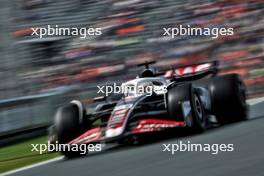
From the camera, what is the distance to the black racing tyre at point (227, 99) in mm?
8758

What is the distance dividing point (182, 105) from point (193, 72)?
1853 millimetres

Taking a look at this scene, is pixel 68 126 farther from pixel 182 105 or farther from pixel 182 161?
pixel 182 161

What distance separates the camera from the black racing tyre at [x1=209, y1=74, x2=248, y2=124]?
8758 millimetres

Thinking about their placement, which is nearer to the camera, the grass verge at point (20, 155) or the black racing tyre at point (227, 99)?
the grass verge at point (20, 155)

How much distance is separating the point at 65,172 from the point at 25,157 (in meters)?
2.37

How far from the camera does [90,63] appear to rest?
14141 mm

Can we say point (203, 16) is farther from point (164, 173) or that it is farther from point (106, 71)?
point (164, 173)

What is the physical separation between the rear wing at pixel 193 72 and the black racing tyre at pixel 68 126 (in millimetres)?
1848

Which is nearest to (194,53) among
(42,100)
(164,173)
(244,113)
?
(42,100)

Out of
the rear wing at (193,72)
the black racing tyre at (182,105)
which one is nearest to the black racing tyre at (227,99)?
the rear wing at (193,72)

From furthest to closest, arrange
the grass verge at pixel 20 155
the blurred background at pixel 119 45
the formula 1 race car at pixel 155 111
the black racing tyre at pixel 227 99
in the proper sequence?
the blurred background at pixel 119 45 < the black racing tyre at pixel 227 99 < the grass verge at pixel 20 155 < the formula 1 race car at pixel 155 111

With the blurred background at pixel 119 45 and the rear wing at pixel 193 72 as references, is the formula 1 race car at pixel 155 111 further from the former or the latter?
the blurred background at pixel 119 45

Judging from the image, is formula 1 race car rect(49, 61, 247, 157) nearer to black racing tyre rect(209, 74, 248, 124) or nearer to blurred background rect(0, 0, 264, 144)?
black racing tyre rect(209, 74, 248, 124)

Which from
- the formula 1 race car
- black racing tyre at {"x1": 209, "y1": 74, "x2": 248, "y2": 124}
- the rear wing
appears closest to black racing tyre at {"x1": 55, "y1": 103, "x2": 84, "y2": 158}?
the formula 1 race car
